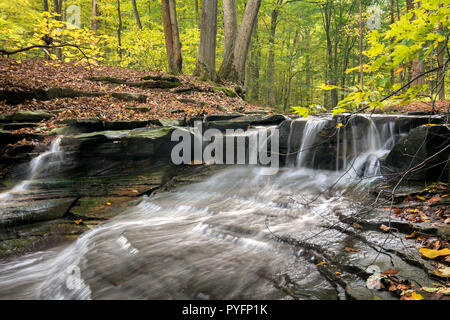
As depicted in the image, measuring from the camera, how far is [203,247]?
3664mm

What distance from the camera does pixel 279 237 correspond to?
3.59 meters

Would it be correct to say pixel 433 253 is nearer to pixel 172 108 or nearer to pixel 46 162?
pixel 46 162

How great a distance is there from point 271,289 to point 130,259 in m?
1.94

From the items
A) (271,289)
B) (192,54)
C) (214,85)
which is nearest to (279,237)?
(271,289)

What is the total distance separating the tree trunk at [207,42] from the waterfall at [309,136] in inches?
255

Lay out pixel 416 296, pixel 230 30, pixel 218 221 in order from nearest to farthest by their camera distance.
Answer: pixel 416 296, pixel 218 221, pixel 230 30

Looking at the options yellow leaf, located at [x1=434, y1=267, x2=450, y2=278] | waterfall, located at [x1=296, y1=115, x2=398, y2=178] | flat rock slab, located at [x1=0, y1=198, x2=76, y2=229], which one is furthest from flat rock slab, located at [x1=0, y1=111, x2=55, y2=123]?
yellow leaf, located at [x1=434, y1=267, x2=450, y2=278]

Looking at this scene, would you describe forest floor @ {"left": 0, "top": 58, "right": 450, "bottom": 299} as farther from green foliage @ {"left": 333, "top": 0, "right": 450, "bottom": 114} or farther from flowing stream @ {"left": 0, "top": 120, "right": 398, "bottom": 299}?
green foliage @ {"left": 333, "top": 0, "right": 450, "bottom": 114}

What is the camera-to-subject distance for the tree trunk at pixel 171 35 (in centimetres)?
1167

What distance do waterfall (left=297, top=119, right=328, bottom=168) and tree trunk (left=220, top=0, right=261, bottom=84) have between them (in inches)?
266

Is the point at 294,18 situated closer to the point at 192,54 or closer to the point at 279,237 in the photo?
the point at 192,54

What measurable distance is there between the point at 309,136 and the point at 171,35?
882 centimetres

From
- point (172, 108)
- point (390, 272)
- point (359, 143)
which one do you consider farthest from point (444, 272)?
point (172, 108)

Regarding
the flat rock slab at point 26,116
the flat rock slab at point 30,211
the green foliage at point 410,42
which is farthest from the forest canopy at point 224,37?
the flat rock slab at point 30,211
